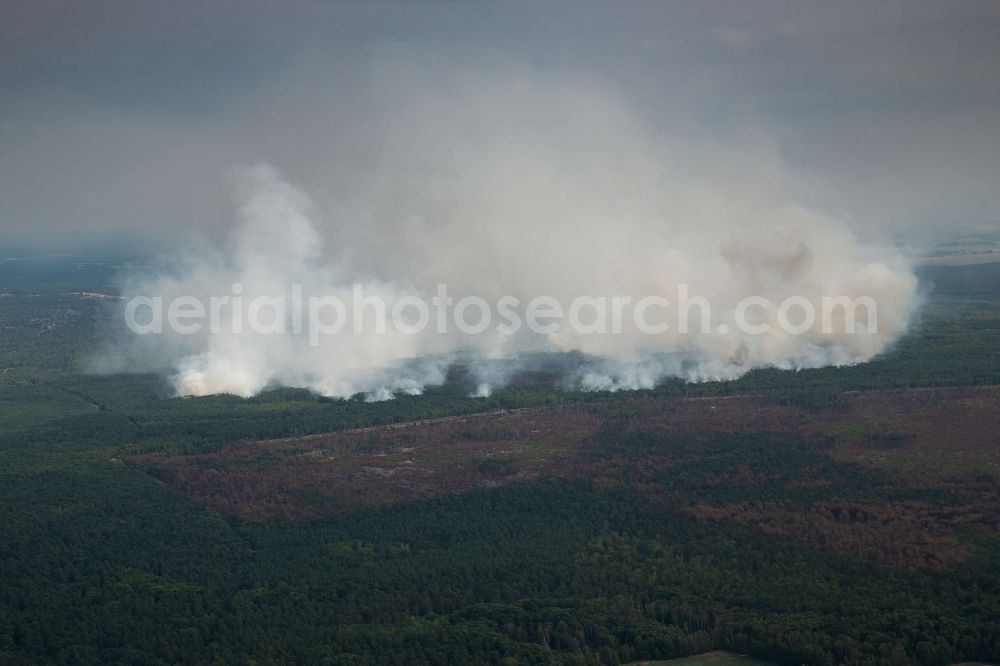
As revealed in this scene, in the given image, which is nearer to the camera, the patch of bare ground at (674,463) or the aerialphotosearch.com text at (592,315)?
the patch of bare ground at (674,463)

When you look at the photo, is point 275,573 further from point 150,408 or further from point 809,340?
point 809,340

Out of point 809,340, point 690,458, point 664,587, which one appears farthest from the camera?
point 809,340

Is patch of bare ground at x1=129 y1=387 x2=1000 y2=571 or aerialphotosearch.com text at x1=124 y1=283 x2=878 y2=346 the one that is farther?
aerialphotosearch.com text at x1=124 y1=283 x2=878 y2=346

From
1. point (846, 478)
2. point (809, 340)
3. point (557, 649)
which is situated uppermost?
point (809, 340)

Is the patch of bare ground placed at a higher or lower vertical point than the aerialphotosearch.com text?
lower

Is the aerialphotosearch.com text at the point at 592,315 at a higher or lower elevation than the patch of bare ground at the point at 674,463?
higher

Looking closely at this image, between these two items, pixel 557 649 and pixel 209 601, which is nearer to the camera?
pixel 557 649

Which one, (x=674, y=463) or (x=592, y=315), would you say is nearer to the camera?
(x=674, y=463)

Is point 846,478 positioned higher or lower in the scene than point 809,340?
lower

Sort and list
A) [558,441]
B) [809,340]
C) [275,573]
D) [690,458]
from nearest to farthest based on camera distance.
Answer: [275,573] < [690,458] < [558,441] < [809,340]

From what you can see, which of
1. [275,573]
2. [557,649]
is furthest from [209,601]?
[557,649]

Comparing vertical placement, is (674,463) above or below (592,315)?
below
